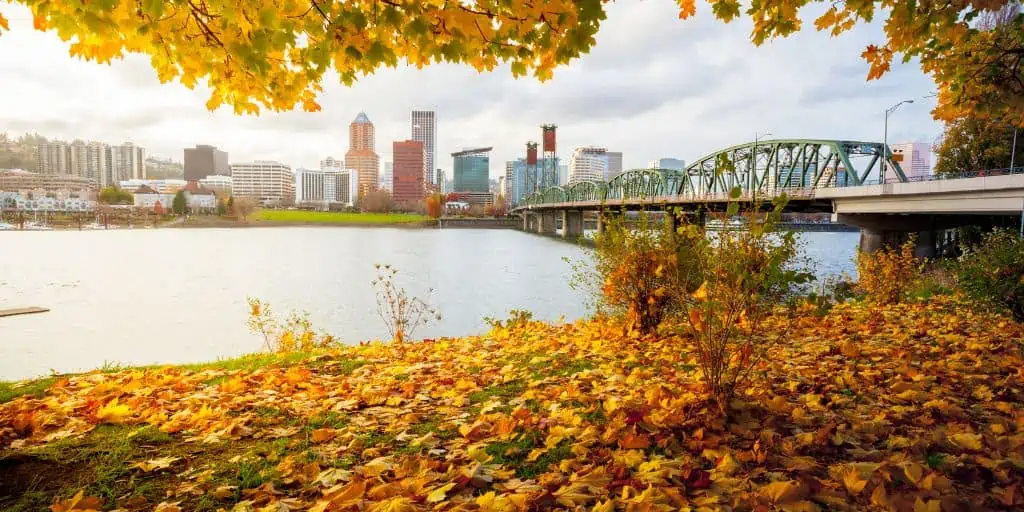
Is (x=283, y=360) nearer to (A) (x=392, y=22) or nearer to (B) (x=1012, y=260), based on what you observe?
(A) (x=392, y=22)


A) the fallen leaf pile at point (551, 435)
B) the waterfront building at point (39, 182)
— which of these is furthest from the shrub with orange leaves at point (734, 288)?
the waterfront building at point (39, 182)

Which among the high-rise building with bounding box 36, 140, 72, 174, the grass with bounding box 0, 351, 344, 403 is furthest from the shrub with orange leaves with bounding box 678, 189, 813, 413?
the high-rise building with bounding box 36, 140, 72, 174

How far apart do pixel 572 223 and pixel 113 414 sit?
260 ft

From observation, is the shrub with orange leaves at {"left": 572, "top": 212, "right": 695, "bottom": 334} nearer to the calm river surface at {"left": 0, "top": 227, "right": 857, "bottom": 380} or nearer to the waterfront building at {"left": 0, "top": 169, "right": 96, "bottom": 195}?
the calm river surface at {"left": 0, "top": 227, "right": 857, "bottom": 380}

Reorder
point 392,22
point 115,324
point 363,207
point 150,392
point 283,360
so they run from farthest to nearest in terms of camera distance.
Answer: point 363,207, point 115,324, point 283,360, point 150,392, point 392,22

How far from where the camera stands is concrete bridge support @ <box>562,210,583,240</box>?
79.3 m

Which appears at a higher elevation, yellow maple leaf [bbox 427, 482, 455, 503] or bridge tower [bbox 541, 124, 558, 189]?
bridge tower [bbox 541, 124, 558, 189]

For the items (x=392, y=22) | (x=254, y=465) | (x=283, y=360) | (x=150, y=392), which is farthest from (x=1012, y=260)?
(x=150, y=392)

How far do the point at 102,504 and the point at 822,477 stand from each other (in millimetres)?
3383

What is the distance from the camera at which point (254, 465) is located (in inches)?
111

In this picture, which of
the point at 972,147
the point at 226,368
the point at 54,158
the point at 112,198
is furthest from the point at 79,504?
the point at 54,158

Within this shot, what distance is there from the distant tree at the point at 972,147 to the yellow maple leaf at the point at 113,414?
39073mm

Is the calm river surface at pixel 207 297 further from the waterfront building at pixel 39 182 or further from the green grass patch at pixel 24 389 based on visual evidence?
the waterfront building at pixel 39 182

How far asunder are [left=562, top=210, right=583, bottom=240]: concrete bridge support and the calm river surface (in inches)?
1535
